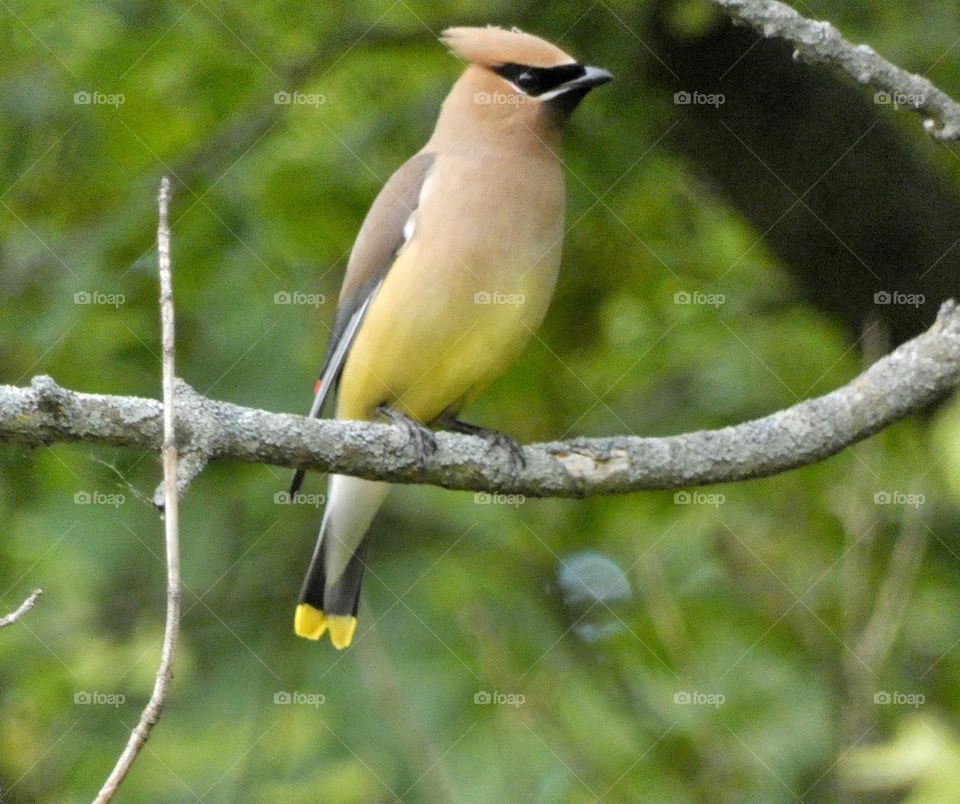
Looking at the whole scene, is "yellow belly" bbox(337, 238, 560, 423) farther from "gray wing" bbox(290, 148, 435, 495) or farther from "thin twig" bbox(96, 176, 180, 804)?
"thin twig" bbox(96, 176, 180, 804)

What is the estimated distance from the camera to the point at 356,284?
15.3 feet

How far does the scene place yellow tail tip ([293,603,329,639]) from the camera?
489cm

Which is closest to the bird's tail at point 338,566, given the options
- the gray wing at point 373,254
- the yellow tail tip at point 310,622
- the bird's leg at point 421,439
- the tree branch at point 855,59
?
the yellow tail tip at point 310,622

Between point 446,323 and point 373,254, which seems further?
point 373,254

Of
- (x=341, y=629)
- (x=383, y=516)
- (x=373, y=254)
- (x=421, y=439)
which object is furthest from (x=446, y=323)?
(x=383, y=516)

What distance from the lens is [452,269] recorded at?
4340 millimetres

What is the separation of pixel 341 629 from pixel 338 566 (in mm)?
227

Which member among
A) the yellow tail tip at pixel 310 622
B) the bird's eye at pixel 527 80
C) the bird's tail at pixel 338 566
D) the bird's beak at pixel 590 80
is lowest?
the yellow tail tip at pixel 310 622

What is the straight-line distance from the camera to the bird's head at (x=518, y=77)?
462 cm

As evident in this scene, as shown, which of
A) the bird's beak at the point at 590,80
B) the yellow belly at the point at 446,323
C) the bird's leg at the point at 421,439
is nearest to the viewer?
the bird's leg at the point at 421,439

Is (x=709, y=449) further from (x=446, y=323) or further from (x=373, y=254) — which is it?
(x=373, y=254)

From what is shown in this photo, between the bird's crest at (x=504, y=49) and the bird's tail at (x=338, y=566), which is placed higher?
the bird's crest at (x=504, y=49)

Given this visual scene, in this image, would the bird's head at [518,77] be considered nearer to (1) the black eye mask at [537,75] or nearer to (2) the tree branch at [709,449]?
(1) the black eye mask at [537,75]

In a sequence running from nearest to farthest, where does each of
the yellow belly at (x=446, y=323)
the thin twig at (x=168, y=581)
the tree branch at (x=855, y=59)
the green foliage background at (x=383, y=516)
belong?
the thin twig at (x=168, y=581) → the tree branch at (x=855, y=59) → the yellow belly at (x=446, y=323) → the green foliage background at (x=383, y=516)
